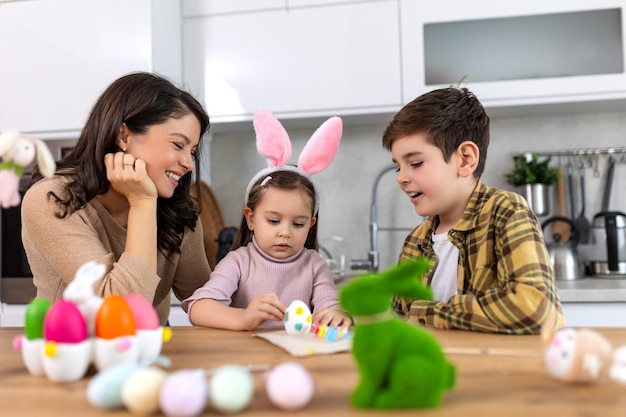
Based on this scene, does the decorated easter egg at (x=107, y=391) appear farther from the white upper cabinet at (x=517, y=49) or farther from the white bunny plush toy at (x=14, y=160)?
the white upper cabinet at (x=517, y=49)

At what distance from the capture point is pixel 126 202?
4.80ft

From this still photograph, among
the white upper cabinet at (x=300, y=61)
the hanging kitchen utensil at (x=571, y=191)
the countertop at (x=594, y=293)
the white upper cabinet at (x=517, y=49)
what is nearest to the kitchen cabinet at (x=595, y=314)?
the countertop at (x=594, y=293)

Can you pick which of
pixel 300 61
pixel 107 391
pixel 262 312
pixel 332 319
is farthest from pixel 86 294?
pixel 300 61

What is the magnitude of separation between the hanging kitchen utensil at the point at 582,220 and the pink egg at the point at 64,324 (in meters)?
2.26

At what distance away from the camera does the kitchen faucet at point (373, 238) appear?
103 inches

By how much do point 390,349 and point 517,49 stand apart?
6.81 ft

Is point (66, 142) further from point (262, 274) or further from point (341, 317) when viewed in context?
point (341, 317)

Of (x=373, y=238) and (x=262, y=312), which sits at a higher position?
(x=373, y=238)

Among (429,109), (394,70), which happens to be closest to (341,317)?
(429,109)

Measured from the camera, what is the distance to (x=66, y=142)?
246cm

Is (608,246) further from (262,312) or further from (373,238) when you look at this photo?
(262,312)

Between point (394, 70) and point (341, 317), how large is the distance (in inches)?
57.1

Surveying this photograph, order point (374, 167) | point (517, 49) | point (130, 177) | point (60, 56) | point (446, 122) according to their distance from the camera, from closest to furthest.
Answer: point (130, 177)
point (446, 122)
point (517, 49)
point (60, 56)
point (374, 167)

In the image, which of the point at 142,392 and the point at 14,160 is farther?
the point at 14,160
